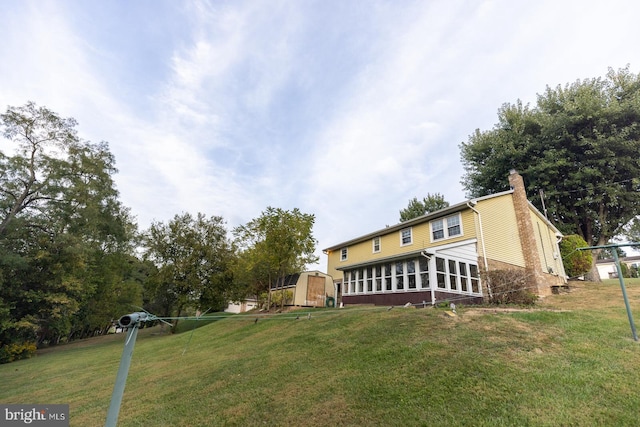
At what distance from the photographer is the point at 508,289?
10695mm

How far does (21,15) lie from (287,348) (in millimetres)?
15920

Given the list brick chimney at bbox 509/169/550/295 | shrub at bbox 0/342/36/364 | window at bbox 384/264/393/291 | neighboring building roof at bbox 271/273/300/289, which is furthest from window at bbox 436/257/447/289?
shrub at bbox 0/342/36/364

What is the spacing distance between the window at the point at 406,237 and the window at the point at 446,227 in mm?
1547

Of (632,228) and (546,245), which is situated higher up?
(632,228)

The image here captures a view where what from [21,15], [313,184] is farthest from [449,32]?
[21,15]

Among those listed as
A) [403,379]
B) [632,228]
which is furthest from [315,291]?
[632,228]

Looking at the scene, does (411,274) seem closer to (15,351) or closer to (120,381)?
(120,381)

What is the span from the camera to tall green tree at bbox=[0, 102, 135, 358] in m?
16.3

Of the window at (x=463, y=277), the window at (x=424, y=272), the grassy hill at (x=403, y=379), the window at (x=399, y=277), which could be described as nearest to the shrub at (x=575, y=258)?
the window at (x=463, y=277)

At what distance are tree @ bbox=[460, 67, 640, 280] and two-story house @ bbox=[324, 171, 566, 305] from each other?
5.03 meters

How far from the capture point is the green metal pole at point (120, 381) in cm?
286

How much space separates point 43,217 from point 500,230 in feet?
88.3

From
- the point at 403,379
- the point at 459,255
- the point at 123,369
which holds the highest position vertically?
the point at 459,255

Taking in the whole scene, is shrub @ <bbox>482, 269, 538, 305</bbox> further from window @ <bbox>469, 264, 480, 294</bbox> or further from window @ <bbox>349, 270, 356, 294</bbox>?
window @ <bbox>349, 270, 356, 294</bbox>
